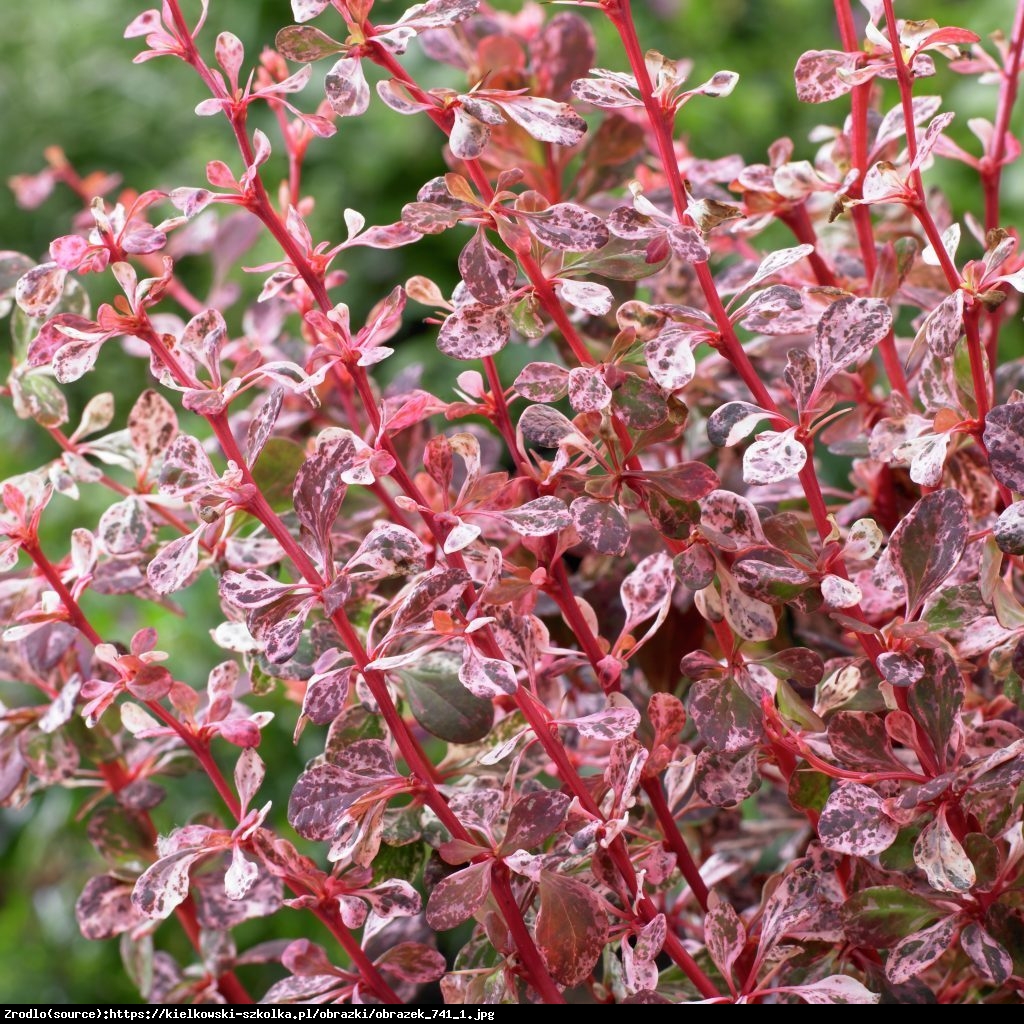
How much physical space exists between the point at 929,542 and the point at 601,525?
98mm

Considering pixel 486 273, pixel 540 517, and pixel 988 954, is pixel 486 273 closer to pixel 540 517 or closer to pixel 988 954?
pixel 540 517

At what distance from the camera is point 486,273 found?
365 mm

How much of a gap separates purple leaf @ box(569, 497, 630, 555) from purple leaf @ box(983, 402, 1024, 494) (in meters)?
0.11

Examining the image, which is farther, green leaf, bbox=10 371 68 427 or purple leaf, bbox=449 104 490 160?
green leaf, bbox=10 371 68 427

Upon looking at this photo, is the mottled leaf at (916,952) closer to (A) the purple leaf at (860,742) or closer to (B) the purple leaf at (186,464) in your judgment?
(A) the purple leaf at (860,742)

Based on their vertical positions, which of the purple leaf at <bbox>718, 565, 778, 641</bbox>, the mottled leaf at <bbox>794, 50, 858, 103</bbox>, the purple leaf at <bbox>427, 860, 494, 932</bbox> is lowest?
the purple leaf at <bbox>427, 860, 494, 932</bbox>

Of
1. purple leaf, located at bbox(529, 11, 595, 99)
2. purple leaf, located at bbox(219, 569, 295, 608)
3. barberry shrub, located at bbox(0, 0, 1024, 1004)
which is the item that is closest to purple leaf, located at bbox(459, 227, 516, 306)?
barberry shrub, located at bbox(0, 0, 1024, 1004)

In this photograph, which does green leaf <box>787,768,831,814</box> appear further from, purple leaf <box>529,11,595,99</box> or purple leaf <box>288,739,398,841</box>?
purple leaf <box>529,11,595,99</box>

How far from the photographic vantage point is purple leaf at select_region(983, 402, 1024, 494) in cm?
34

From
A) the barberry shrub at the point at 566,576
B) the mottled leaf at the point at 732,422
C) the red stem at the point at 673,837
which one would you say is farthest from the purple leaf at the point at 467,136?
the red stem at the point at 673,837

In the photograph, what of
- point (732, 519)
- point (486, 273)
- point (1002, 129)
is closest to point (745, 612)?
point (732, 519)
